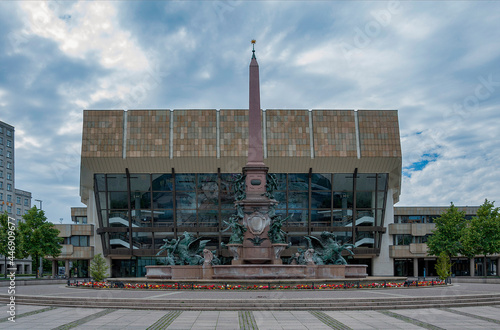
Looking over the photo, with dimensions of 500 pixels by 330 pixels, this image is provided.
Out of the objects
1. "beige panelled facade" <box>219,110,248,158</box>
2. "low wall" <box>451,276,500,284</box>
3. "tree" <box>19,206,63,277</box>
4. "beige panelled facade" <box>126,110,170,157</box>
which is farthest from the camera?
"beige panelled facade" <box>126,110,170,157</box>

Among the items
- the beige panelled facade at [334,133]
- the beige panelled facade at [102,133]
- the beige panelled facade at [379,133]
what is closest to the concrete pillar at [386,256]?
the beige panelled facade at [379,133]

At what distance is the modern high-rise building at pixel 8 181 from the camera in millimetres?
96662

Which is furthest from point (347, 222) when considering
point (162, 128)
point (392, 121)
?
point (162, 128)

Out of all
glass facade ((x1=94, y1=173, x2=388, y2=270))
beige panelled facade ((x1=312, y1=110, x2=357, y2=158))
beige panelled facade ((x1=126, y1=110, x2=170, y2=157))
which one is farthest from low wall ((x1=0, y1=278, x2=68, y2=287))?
beige panelled facade ((x1=312, y1=110, x2=357, y2=158))

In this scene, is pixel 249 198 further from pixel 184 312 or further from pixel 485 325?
pixel 485 325

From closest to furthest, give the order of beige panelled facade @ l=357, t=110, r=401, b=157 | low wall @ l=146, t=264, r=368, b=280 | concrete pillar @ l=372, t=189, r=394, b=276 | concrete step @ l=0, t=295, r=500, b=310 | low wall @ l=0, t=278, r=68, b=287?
concrete step @ l=0, t=295, r=500, b=310 → low wall @ l=146, t=264, r=368, b=280 → low wall @ l=0, t=278, r=68, b=287 → beige panelled facade @ l=357, t=110, r=401, b=157 → concrete pillar @ l=372, t=189, r=394, b=276

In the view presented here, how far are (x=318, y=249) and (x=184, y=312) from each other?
65.0ft

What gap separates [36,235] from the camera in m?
53.2

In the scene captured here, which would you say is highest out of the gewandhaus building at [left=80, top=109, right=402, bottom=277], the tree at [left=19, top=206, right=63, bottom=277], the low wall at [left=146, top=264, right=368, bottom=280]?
the gewandhaus building at [left=80, top=109, right=402, bottom=277]

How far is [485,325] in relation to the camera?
1728cm

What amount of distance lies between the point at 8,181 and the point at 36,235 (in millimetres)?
52402

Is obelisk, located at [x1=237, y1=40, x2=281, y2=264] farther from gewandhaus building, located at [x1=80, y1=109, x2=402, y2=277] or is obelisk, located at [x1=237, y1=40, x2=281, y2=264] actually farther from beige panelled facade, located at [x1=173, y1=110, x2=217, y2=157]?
gewandhaus building, located at [x1=80, y1=109, x2=402, y2=277]

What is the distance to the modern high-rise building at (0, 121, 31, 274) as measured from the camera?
9666cm

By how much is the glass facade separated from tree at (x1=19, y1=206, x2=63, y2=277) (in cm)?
1059
